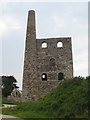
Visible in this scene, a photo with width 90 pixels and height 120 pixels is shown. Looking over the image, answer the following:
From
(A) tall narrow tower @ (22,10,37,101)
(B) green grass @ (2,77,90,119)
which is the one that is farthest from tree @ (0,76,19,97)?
(B) green grass @ (2,77,90,119)

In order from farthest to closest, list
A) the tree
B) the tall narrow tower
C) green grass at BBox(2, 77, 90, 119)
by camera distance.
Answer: the tree
the tall narrow tower
green grass at BBox(2, 77, 90, 119)

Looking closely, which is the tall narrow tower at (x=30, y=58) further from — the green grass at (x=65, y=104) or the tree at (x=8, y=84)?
the tree at (x=8, y=84)

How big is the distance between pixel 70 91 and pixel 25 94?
13822mm

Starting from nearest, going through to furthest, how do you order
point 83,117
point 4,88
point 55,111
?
point 83,117 → point 55,111 → point 4,88

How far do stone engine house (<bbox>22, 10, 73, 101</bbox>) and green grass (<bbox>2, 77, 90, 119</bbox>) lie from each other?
37.2 ft

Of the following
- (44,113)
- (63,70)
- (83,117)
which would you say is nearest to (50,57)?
(63,70)

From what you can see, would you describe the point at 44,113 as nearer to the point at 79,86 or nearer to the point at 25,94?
the point at 79,86

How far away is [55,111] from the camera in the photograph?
18.0 metres

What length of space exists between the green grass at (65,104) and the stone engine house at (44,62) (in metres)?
11.3

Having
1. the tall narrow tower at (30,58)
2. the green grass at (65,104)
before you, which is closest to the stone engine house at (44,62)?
the tall narrow tower at (30,58)

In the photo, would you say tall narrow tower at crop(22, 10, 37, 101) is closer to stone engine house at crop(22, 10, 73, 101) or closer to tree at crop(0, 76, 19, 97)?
stone engine house at crop(22, 10, 73, 101)

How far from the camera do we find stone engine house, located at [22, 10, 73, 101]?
33.6 m

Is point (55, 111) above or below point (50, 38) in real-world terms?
below

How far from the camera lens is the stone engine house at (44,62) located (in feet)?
110
